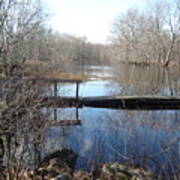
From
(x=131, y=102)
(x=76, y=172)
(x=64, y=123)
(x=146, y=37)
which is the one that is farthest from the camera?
(x=146, y=37)

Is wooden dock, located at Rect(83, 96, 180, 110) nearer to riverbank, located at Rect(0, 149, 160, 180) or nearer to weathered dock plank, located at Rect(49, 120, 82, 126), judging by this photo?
weathered dock plank, located at Rect(49, 120, 82, 126)

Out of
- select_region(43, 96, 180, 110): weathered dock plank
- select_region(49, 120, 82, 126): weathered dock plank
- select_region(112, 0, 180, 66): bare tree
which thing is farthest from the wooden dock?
select_region(112, 0, 180, 66): bare tree

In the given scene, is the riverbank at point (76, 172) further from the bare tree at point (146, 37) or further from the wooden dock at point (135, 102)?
the bare tree at point (146, 37)

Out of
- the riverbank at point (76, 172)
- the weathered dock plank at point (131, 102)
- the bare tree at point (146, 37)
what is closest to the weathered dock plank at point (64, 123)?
the riverbank at point (76, 172)

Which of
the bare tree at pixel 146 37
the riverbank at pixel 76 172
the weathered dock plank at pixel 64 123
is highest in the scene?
the bare tree at pixel 146 37

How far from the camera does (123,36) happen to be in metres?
43.6

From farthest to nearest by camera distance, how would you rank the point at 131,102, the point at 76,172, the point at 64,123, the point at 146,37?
the point at 146,37 → the point at 131,102 → the point at 64,123 → the point at 76,172

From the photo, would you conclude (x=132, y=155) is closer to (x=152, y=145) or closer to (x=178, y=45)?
(x=152, y=145)

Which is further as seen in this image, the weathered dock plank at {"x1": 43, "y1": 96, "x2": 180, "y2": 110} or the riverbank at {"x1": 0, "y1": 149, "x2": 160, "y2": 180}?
the weathered dock plank at {"x1": 43, "y1": 96, "x2": 180, "y2": 110}

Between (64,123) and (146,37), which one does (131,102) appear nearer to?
(64,123)

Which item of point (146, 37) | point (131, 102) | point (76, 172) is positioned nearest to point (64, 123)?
point (76, 172)

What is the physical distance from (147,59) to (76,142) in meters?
37.1

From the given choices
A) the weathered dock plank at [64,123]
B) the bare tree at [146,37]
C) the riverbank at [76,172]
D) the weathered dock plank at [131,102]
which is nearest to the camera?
the riverbank at [76,172]

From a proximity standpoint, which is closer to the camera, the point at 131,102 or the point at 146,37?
the point at 131,102
